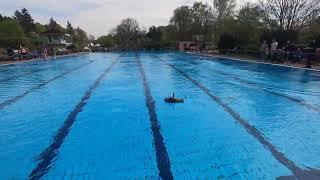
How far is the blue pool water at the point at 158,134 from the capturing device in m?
4.24

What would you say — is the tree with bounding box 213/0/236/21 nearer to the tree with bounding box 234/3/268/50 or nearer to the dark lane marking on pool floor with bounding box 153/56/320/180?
the tree with bounding box 234/3/268/50

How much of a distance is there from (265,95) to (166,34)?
63018 millimetres

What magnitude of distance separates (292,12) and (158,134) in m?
25.2

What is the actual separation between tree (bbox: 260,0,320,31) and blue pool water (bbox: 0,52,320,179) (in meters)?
18.4

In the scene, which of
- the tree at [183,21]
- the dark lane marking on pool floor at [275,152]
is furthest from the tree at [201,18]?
the dark lane marking on pool floor at [275,152]

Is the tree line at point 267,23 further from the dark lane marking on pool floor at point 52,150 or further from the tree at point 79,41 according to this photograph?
the tree at point 79,41

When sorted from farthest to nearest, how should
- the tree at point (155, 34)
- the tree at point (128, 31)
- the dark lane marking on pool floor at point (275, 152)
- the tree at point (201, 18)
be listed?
the tree at point (128, 31), the tree at point (155, 34), the tree at point (201, 18), the dark lane marking on pool floor at point (275, 152)

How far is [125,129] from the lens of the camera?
19.8 ft

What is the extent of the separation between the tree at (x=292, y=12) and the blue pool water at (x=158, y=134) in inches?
726

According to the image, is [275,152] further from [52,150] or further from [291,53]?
[291,53]

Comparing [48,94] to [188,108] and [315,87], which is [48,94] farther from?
[315,87]

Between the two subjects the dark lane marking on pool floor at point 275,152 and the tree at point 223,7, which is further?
the tree at point 223,7

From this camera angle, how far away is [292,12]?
1067 inches

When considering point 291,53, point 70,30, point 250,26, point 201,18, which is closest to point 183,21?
point 201,18
